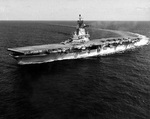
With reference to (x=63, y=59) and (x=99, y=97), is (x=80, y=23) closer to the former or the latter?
(x=63, y=59)

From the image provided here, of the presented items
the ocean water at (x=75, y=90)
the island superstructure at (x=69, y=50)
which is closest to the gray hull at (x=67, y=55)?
the island superstructure at (x=69, y=50)

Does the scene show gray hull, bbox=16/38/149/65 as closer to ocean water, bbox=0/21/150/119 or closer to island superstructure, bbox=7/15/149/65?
island superstructure, bbox=7/15/149/65

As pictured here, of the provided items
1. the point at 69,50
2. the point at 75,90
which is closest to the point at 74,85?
the point at 75,90

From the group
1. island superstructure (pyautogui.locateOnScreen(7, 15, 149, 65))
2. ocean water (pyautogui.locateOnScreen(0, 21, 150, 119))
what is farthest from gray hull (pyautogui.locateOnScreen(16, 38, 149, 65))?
ocean water (pyautogui.locateOnScreen(0, 21, 150, 119))

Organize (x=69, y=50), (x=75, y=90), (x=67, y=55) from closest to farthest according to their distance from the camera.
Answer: (x=75, y=90)
(x=69, y=50)
(x=67, y=55)

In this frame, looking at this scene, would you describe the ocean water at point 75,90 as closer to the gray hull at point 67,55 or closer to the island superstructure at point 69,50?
the gray hull at point 67,55

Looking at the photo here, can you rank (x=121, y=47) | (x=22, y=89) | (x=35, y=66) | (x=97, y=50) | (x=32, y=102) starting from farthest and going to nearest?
(x=121, y=47) → (x=97, y=50) → (x=35, y=66) → (x=22, y=89) → (x=32, y=102)

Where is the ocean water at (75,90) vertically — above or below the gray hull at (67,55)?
below

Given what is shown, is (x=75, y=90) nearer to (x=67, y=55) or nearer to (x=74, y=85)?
(x=74, y=85)

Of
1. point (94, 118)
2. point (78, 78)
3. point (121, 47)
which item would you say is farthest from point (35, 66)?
point (121, 47)

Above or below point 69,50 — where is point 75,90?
below

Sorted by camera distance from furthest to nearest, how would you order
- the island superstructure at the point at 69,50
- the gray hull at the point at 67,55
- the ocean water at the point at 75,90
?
the gray hull at the point at 67,55 → the island superstructure at the point at 69,50 → the ocean water at the point at 75,90
